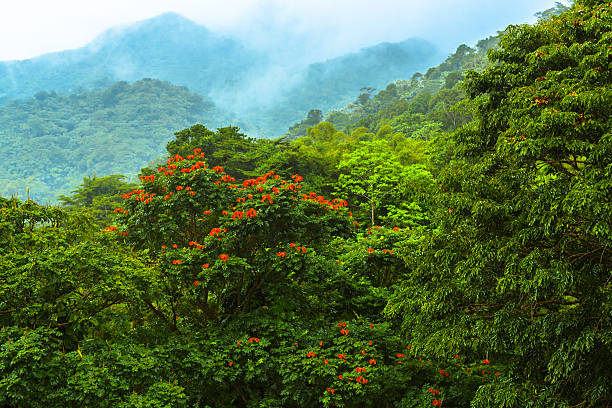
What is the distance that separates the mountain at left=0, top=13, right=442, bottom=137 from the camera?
10731 centimetres

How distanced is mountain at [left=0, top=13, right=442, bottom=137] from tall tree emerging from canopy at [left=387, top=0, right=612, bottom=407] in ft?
291

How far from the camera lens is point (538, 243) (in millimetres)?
4504

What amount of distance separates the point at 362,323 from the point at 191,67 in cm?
13402

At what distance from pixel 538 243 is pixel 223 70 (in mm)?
134578

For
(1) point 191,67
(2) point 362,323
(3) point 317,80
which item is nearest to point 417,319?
(2) point 362,323

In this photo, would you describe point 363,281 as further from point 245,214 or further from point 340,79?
point 340,79

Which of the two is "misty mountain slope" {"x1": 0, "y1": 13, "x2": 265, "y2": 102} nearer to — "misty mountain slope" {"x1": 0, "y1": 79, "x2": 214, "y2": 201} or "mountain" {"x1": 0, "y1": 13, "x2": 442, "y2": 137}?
"mountain" {"x1": 0, "y1": 13, "x2": 442, "y2": 137}

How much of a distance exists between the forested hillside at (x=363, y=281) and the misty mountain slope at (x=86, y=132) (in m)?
62.8

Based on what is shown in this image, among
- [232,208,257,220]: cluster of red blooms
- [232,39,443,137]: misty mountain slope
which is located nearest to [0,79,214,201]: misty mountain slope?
[232,39,443,137]: misty mountain slope

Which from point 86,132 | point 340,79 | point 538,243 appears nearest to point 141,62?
point 340,79

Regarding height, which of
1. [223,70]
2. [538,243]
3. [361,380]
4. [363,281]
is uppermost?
[223,70]

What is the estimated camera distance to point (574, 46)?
205 inches

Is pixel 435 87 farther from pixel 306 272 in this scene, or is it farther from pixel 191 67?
pixel 191 67

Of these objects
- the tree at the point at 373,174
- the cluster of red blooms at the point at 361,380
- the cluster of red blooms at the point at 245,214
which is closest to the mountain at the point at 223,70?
the tree at the point at 373,174
